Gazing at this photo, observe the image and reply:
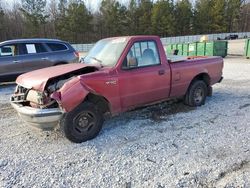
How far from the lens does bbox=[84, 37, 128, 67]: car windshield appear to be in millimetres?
4930

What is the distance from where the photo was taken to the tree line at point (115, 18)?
54.3 metres

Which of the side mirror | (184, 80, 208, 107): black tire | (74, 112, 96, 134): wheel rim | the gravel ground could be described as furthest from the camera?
(184, 80, 208, 107): black tire

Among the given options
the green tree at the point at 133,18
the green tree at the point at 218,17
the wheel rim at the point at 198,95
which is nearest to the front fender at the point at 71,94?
the wheel rim at the point at 198,95

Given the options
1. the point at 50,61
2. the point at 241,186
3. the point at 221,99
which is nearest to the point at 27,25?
the point at 50,61

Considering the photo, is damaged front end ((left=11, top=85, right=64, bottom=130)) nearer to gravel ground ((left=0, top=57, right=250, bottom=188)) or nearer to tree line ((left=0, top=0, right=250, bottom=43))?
gravel ground ((left=0, top=57, right=250, bottom=188))

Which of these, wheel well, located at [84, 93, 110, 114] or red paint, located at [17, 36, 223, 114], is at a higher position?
red paint, located at [17, 36, 223, 114]

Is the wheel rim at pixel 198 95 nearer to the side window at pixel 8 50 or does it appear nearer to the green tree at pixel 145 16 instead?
the side window at pixel 8 50

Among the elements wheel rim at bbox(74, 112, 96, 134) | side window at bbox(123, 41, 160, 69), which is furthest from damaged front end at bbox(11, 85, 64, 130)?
side window at bbox(123, 41, 160, 69)

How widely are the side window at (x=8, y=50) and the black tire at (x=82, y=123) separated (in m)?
6.52

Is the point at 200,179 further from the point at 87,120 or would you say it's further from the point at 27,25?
the point at 27,25

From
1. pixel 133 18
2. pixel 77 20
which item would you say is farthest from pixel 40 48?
pixel 133 18

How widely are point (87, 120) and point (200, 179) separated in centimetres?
210

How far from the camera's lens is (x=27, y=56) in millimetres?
9820

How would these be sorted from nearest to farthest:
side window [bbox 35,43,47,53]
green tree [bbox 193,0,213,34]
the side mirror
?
the side mirror → side window [bbox 35,43,47,53] → green tree [bbox 193,0,213,34]
